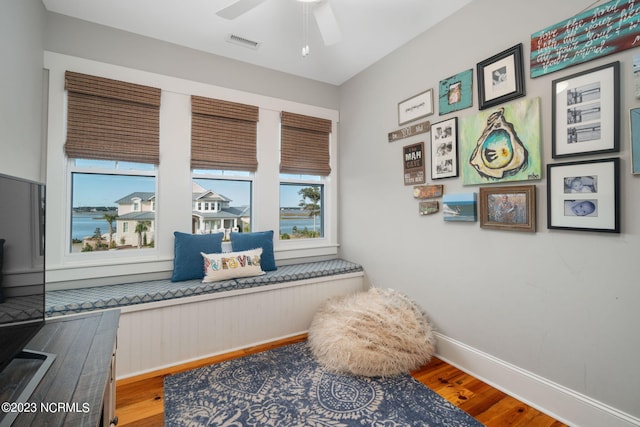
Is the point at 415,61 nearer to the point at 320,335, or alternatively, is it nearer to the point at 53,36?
the point at 320,335

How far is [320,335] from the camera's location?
2375 millimetres

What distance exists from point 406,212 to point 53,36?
330 cm

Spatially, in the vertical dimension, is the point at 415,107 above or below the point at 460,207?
above

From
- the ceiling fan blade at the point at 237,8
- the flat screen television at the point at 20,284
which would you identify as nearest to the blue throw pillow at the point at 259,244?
the flat screen television at the point at 20,284

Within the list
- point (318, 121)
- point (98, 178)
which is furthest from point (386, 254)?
point (98, 178)

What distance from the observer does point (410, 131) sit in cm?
259

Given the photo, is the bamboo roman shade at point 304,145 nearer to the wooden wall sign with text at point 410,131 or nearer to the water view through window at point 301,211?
the water view through window at point 301,211

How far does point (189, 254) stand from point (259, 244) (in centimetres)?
67

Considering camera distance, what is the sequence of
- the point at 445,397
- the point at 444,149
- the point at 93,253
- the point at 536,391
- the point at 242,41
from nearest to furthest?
1. the point at 536,391
2. the point at 445,397
3. the point at 444,149
4. the point at 93,253
5. the point at 242,41

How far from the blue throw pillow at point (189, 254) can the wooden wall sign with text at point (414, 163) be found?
1.96m

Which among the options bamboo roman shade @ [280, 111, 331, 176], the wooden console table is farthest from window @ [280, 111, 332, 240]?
the wooden console table

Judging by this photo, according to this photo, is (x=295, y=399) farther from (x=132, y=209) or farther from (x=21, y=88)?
(x=21, y=88)

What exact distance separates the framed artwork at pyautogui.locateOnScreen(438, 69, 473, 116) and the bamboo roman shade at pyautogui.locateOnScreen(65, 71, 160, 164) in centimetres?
251

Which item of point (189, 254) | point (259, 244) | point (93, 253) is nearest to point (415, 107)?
point (259, 244)
